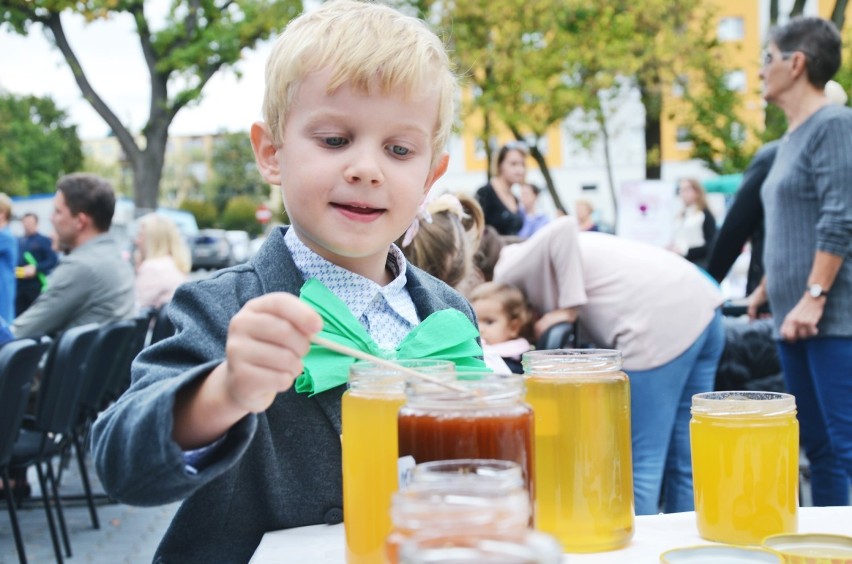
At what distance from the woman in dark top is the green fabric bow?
209 inches

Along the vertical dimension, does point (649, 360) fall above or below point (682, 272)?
below

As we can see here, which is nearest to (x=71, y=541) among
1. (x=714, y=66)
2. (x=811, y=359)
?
(x=811, y=359)

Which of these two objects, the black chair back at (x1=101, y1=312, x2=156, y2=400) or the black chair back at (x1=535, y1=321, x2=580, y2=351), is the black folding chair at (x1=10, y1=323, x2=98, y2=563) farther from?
the black chair back at (x1=535, y1=321, x2=580, y2=351)

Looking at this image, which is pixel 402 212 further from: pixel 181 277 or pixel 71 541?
pixel 181 277

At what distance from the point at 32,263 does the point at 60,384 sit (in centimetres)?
801

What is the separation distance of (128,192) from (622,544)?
7598 cm

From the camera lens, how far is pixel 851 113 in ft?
11.7

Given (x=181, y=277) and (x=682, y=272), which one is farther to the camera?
(x=181, y=277)

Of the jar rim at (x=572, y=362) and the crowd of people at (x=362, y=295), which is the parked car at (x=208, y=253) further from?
the jar rim at (x=572, y=362)

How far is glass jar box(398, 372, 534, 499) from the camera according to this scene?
3.23 ft

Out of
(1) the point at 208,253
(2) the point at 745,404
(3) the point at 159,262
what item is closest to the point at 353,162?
(2) the point at 745,404

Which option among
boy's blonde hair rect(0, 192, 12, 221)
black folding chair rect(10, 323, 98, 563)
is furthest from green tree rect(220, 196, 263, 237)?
black folding chair rect(10, 323, 98, 563)

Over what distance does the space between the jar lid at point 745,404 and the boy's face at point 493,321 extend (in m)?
2.43

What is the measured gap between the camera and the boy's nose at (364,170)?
1.38 metres
